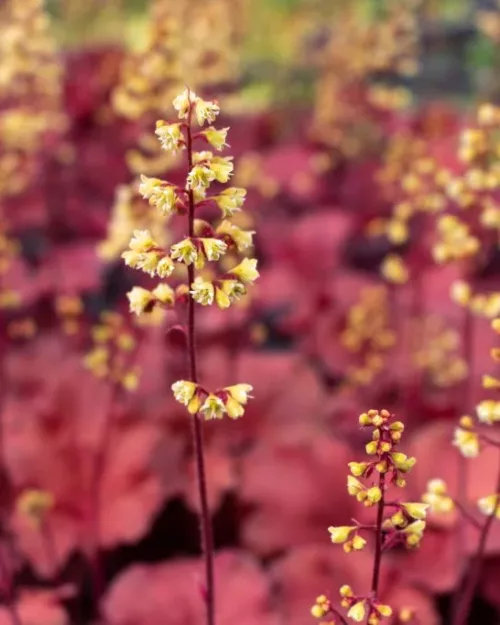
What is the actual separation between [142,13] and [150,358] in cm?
700

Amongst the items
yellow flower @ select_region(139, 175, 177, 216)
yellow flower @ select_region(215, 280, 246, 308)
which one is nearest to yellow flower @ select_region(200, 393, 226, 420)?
yellow flower @ select_region(215, 280, 246, 308)

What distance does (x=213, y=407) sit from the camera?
1.05 meters

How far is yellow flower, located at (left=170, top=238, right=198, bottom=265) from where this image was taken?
98cm

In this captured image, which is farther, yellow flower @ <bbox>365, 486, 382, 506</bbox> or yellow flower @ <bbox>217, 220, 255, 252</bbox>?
yellow flower @ <bbox>217, 220, 255, 252</bbox>

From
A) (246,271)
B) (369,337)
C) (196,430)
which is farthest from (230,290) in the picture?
(369,337)

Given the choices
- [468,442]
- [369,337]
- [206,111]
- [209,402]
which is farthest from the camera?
[369,337]

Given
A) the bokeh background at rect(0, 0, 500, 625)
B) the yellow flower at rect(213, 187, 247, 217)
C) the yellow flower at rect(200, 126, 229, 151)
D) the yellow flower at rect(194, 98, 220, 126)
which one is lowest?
the bokeh background at rect(0, 0, 500, 625)

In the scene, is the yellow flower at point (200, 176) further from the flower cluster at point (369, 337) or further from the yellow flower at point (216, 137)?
the flower cluster at point (369, 337)

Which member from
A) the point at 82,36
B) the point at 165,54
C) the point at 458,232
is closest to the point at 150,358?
the point at 165,54

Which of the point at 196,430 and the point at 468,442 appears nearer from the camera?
the point at 196,430

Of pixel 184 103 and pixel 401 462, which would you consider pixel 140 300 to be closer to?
pixel 184 103

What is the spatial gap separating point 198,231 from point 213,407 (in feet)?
0.72

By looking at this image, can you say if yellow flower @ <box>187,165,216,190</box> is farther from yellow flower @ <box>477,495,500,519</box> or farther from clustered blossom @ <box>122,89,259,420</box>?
yellow flower @ <box>477,495,500,519</box>

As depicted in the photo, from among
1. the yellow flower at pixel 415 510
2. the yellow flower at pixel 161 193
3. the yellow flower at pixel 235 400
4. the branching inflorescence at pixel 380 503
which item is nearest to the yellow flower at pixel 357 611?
the branching inflorescence at pixel 380 503
